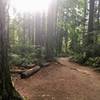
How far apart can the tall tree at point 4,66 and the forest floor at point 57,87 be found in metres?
1.18

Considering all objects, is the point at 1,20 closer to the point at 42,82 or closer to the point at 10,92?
the point at 10,92

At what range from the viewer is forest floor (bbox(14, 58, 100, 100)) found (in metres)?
6.11

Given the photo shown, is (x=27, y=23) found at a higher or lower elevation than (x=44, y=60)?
higher

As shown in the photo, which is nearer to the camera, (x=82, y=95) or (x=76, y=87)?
(x=82, y=95)

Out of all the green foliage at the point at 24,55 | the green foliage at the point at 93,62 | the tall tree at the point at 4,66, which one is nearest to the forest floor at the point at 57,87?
the tall tree at the point at 4,66

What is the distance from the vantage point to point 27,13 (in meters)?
29.0

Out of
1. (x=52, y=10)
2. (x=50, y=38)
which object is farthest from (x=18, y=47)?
(x=52, y=10)

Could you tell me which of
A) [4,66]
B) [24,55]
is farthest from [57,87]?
[24,55]

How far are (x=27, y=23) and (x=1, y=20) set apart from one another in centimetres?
2752

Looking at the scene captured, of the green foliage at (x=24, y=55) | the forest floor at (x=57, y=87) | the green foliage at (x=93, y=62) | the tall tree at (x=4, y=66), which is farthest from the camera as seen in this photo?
the green foliage at (x=93, y=62)

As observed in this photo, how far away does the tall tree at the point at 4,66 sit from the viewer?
4461mm

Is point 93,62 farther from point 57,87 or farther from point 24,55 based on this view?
point 57,87

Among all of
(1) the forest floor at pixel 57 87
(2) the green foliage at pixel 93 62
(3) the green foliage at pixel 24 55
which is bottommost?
(1) the forest floor at pixel 57 87

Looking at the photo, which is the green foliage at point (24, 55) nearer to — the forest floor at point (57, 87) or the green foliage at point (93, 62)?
the forest floor at point (57, 87)
